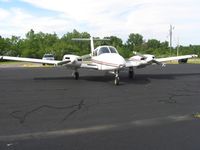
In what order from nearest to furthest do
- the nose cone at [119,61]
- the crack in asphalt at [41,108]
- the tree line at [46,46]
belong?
the crack in asphalt at [41,108], the nose cone at [119,61], the tree line at [46,46]

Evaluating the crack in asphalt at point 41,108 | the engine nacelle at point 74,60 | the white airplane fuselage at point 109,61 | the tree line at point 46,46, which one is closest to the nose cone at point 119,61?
the white airplane fuselage at point 109,61

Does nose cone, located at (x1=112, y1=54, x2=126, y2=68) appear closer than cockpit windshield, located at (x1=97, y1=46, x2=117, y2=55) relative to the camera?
Yes

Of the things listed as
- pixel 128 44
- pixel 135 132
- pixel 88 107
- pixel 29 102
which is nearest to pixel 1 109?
pixel 29 102

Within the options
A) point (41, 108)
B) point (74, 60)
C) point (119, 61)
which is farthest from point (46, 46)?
point (41, 108)

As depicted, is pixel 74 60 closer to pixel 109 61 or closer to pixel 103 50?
pixel 103 50

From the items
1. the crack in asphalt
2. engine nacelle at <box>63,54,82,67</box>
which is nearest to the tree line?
engine nacelle at <box>63,54,82,67</box>

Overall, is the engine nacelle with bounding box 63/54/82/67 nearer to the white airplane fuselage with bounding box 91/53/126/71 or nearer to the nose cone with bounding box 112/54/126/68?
the white airplane fuselage with bounding box 91/53/126/71

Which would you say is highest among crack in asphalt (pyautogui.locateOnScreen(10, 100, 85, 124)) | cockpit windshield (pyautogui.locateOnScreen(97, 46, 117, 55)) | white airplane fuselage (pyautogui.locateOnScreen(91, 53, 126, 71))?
cockpit windshield (pyautogui.locateOnScreen(97, 46, 117, 55))

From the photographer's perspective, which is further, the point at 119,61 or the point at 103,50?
the point at 103,50

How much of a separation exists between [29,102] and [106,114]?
3.83 metres

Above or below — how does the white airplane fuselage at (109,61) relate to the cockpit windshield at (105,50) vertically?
below

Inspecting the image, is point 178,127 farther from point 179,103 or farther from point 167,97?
point 167,97

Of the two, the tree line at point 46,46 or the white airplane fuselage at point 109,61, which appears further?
the tree line at point 46,46

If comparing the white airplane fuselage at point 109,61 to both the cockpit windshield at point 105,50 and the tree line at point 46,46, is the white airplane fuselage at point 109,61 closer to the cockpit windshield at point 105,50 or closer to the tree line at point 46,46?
the cockpit windshield at point 105,50
